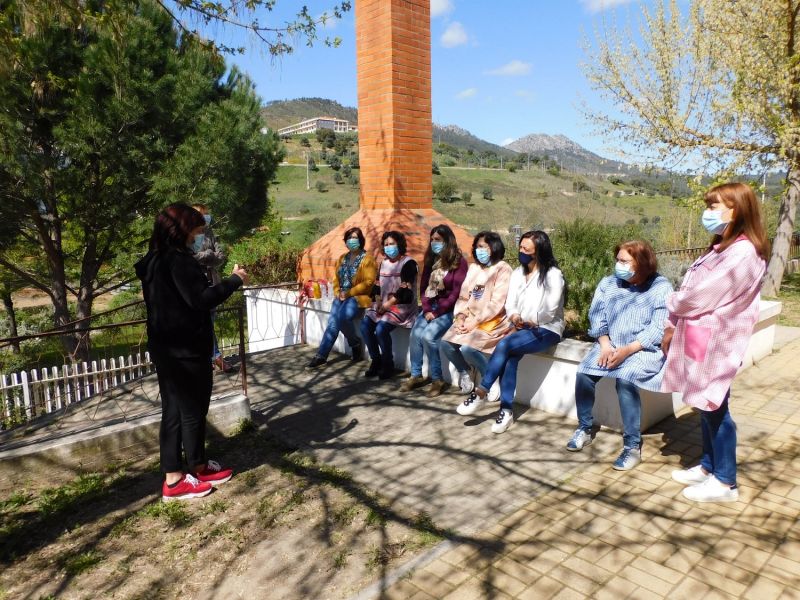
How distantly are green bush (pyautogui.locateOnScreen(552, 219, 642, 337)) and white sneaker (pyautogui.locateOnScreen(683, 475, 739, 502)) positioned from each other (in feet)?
7.47

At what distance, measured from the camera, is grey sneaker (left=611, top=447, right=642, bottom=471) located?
12.1ft

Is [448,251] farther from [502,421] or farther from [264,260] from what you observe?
[264,260]

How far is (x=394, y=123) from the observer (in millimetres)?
7246

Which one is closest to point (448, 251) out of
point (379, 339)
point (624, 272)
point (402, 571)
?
point (379, 339)

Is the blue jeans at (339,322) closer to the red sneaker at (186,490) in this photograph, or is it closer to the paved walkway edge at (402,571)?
the red sneaker at (186,490)

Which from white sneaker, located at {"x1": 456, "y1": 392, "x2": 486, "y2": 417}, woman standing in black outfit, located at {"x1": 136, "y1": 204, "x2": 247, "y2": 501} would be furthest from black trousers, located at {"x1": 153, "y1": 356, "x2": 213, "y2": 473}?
white sneaker, located at {"x1": 456, "y1": 392, "x2": 486, "y2": 417}

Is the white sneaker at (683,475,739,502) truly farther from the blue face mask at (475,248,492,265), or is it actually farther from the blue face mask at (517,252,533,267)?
the blue face mask at (475,248,492,265)

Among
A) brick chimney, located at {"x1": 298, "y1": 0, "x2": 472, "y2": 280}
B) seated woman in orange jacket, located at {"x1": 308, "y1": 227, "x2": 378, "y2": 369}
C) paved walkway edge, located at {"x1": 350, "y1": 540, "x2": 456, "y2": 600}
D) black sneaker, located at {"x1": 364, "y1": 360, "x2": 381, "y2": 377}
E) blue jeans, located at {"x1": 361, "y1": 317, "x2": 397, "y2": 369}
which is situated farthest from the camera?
brick chimney, located at {"x1": 298, "y1": 0, "x2": 472, "y2": 280}

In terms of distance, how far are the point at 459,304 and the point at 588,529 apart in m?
2.50

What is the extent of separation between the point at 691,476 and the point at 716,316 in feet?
3.57

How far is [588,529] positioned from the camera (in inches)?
119

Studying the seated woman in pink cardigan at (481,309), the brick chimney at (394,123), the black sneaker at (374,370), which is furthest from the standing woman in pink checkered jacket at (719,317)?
the brick chimney at (394,123)

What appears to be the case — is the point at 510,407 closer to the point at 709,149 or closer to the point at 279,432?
the point at 279,432

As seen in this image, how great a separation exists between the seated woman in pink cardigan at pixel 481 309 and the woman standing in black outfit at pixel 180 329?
2.19 meters
